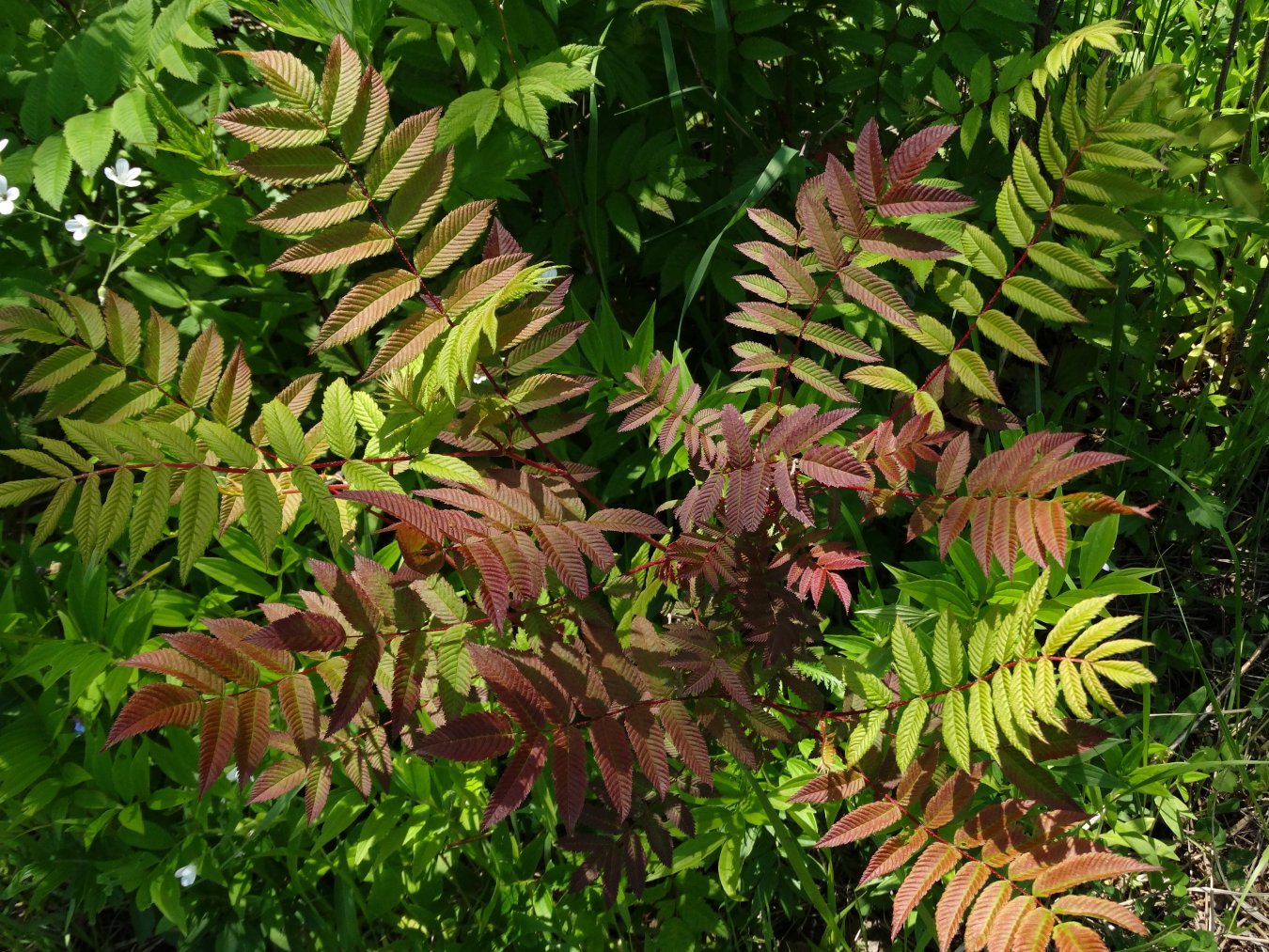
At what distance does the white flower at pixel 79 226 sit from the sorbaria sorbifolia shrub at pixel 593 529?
1.55 feet

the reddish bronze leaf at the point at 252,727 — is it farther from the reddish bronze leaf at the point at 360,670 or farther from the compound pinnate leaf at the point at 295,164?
the compound pinnate leaf at the point at 295,164

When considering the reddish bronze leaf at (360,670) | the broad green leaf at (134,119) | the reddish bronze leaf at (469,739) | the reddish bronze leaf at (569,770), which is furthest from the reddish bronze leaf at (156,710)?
the broad green leaf at (134,119)

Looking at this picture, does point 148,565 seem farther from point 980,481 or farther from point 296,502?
point 980,481

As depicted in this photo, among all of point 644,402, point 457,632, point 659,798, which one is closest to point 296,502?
point 457,632

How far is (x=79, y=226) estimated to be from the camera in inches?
81.8

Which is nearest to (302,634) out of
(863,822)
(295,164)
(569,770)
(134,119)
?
(569,770)

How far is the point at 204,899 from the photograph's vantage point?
1885 mm

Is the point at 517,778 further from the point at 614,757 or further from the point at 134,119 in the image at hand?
the point at 134,119

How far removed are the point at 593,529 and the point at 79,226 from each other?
1427 mm

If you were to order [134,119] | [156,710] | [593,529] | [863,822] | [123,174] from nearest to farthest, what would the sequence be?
[156,710] < [593,529] < [863,822] < [134,119] < [123,174]

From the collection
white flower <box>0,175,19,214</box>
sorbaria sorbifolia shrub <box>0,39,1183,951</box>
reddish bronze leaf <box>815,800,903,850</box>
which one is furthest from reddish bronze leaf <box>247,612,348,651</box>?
white flower <box>0,175,19,214</box>

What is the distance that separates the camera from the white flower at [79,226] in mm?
2033

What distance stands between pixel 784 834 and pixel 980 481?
1.99ft

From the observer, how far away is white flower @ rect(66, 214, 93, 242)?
2033 mm
